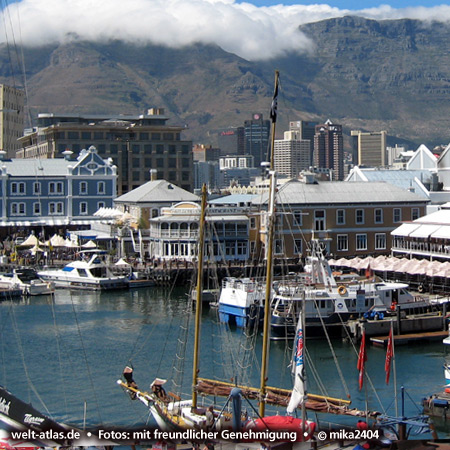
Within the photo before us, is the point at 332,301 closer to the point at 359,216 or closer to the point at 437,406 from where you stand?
the point at 437,406

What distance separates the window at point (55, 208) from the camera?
94.4 m

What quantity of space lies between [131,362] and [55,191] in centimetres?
5469

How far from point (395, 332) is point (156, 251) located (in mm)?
31924

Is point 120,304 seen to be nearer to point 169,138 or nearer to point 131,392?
point 131,392

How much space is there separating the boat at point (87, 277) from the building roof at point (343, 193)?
1238cm

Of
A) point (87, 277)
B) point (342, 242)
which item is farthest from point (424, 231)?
point (87, 277)

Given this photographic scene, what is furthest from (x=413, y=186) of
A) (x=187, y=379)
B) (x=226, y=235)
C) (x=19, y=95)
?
(x=19, y=95)

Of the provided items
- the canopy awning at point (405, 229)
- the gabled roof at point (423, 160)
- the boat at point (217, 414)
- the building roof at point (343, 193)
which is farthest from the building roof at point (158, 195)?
the boat at point (217, 414)

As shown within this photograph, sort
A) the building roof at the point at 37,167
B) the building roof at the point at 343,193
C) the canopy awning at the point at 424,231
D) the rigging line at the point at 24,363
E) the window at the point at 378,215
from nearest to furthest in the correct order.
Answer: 1. the rigging line at the point at 24,363
2. the canopy awning at the point at 424,231
3. the building roof at the point at 343,193
4. the window at the point at 378,215
5. the building roof at the point at 37,167

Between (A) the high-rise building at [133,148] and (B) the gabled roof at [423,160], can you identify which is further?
(A) the high-rise building at [133,148]

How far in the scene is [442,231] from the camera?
64.2 meters

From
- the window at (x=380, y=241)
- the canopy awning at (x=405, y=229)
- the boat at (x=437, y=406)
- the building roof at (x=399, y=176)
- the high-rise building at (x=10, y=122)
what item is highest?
the high-rise building at (x=10, y=122)

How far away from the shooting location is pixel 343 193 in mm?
75688

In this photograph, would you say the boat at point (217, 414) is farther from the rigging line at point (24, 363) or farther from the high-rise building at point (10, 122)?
the high-rise building at point (10, 122)
